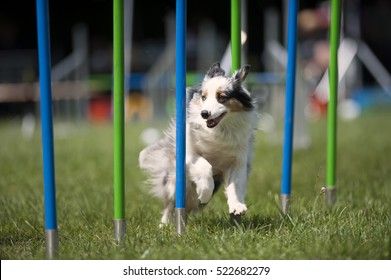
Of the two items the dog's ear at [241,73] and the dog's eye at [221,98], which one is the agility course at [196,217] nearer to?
the dog's ear at [241,73]

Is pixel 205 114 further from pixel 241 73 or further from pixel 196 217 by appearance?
pixel 196 217

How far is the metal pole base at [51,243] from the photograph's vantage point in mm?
→ 3053

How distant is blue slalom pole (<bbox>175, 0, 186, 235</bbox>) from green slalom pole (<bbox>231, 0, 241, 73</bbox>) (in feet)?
1.75

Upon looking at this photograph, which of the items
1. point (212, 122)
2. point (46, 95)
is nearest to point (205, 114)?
point (212, 122)

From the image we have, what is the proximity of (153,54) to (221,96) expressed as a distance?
49.6 ft

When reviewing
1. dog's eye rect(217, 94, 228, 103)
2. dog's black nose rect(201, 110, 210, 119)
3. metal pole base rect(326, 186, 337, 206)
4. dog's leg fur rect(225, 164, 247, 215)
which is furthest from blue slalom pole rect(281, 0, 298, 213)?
dog's black nose rect(201, 110, 210, 119)

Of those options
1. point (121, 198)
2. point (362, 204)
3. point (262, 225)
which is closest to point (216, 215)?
point (262, 225)

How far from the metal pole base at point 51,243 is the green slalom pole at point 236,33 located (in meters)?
1.56

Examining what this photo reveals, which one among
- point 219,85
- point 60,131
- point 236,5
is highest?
point 236,5

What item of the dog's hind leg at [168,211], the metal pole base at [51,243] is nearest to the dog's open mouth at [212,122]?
the dog's hind leg at [168,211]

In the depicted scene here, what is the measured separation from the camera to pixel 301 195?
4.77 metres

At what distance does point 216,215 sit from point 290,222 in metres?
0.63

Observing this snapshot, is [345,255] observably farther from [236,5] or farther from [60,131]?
[60,131]

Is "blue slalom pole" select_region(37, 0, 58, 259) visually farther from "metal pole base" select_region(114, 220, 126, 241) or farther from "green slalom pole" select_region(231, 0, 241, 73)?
"green slalom pole" select_region(231, 0, 241, 73)
